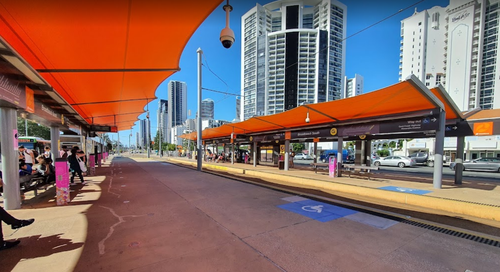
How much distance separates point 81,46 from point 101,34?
776 mm

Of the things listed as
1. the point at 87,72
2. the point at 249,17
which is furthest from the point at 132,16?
the point at 249,17

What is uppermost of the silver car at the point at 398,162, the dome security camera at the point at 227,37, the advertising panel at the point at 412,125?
the dome security camera at the point at 227,37

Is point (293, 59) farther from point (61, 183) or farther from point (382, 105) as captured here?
point (61, 183)

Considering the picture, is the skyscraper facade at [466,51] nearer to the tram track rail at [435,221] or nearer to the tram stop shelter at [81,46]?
the tram track rail at [435,221]

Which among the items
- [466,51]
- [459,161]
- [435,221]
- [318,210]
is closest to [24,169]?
[318,210]

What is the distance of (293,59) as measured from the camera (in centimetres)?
9375

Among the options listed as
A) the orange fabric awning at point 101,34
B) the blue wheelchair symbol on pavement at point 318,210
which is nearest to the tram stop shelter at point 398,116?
the blue wheelchair symbol on pavement at point 318,210

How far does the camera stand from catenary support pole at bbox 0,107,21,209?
4.85 meters

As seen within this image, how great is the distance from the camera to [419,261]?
289cm

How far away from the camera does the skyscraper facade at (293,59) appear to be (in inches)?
3568

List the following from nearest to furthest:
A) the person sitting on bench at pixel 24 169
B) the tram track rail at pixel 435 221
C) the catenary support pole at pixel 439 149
Result: the tram track rail at pixel 435 221, the person sitting on bench at pixel 24 169, the catenary support pole at pixel 439 149

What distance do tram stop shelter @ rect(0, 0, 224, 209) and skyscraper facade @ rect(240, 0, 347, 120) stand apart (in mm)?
81567

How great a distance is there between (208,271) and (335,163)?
32.4ft

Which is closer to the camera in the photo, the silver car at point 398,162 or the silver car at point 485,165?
the silver car at point 485,165
